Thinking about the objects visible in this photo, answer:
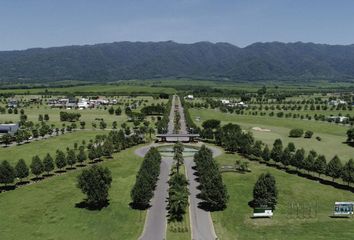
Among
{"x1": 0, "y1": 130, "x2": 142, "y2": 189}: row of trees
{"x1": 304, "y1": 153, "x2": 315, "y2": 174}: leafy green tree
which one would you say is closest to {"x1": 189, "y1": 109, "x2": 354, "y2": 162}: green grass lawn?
{"x1": 304, "y1": 153, "x2": 315, "y2": 174}: leafy green tree

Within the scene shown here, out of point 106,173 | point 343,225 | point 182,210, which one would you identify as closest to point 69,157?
point 106,173

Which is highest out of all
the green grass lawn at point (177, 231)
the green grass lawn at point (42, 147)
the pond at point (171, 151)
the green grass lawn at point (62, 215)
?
the green grass lawn at point (42, 147)

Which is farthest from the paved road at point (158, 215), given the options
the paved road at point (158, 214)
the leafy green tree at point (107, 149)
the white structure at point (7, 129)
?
the white structure at point (7, 129)

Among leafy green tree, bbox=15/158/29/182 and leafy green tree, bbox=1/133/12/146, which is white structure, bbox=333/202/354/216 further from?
leafy green tree, bbox=1/133/12/146

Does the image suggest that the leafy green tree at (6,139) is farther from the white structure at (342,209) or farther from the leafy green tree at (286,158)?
the white structure at (342,209)

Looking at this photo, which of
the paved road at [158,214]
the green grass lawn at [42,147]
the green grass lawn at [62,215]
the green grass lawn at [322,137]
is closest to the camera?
the paved road at [158,214]

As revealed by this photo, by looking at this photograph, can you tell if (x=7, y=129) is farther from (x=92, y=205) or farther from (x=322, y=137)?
(x=322, y=137)

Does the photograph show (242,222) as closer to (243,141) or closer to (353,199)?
(353,199)
